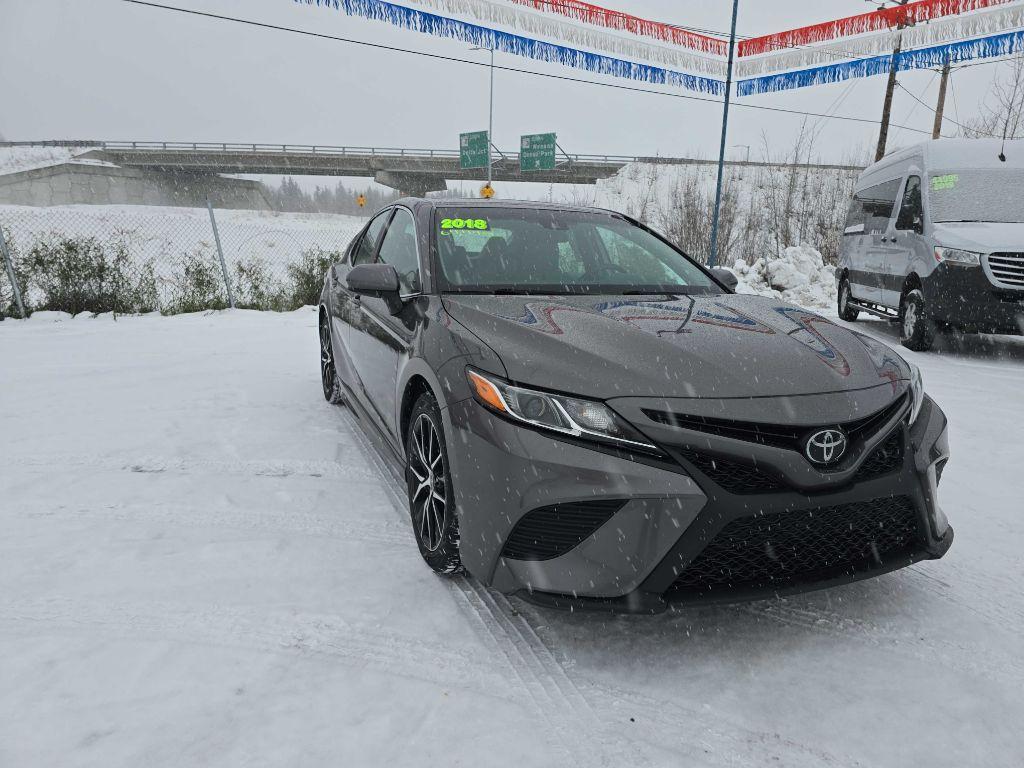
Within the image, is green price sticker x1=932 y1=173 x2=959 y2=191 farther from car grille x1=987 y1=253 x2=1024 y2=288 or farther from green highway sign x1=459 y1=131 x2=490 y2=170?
green highway sign x1=459 y1=131 x2=490 y2=170

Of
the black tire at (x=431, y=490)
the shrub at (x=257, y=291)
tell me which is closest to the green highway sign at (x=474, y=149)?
the shrub at (x=257, y=291)

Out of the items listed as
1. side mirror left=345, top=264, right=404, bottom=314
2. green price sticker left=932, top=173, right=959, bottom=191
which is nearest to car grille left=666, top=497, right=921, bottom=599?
side mirror left=345, top=264, right=404, bottom=314

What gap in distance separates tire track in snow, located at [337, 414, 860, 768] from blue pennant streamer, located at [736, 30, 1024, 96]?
33.4ft

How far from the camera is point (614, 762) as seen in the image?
1707mm

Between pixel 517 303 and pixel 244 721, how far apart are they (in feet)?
5.53

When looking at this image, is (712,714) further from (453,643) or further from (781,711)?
(453,643)

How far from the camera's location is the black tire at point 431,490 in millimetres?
2367

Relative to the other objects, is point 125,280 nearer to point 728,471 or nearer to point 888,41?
point 728,471

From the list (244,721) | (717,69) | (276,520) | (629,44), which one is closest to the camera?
(244,721)

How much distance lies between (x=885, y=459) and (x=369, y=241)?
332cm

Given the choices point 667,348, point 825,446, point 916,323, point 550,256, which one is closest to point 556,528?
point 667,348

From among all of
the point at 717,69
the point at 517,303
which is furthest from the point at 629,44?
the point at 517,303

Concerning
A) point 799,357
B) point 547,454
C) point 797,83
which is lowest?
point 547,454

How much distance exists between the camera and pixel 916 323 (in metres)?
7.62
